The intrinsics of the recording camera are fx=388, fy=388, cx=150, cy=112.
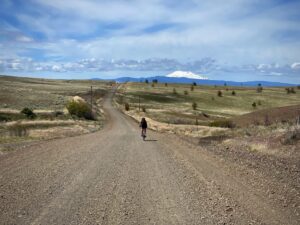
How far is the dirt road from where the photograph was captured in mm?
7969

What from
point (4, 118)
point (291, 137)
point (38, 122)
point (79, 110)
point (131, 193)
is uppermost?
point (291, 137)

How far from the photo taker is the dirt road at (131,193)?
7.97 m

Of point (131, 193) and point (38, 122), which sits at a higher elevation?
Result: point (131, 193)

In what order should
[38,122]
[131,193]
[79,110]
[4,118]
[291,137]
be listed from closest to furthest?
[131,193] → [291,137] → [38,122] → [4,118] → [79,110]

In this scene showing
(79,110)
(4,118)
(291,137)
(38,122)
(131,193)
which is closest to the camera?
(131,193)

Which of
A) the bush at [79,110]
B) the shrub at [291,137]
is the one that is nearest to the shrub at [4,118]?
the bush at [79,110]

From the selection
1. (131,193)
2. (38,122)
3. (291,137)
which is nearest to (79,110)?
(38,122)

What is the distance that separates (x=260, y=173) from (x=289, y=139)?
14.9ft

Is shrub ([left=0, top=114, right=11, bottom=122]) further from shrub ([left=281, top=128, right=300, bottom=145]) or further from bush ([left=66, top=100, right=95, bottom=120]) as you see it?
shrub ([left=281, top=128, right=300, bottom=145])

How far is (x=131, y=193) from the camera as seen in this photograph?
10086mm

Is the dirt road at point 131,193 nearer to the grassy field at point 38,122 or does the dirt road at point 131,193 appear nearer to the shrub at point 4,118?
the grassy field at point 38,122

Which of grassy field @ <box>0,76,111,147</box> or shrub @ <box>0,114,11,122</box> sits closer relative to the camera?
grassy field @ <box>0,76,111,147</box>

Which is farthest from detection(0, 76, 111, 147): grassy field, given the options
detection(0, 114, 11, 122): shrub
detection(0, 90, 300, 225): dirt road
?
detection(0, 90, 300, 225): dirt road

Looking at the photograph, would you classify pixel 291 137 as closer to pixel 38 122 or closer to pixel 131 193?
pixel 131 193
